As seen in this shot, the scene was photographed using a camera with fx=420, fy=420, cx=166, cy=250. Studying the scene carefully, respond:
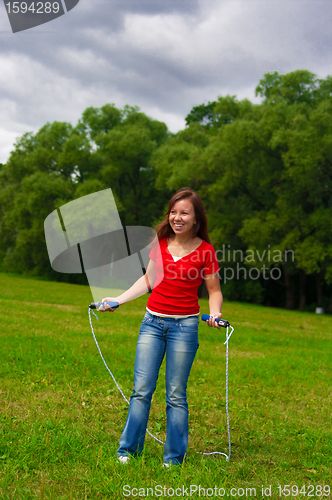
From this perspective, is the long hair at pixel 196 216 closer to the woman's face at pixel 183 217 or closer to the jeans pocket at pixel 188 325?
the woman's face at pixel 183 217

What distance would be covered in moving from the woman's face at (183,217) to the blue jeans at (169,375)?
74 cm

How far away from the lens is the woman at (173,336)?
339 cm

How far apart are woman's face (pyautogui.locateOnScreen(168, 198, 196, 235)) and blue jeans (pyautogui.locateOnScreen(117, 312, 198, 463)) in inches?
29.1

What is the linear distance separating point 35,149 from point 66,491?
39.5 meters

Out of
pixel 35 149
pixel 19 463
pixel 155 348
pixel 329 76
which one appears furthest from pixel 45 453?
pixel 35 149

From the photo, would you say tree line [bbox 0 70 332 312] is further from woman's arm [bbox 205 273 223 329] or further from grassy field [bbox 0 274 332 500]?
woman's arm [bbox 205 273 223 329]

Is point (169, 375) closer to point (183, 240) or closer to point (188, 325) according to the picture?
point (188, 325)

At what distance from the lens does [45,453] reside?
11.5 feet

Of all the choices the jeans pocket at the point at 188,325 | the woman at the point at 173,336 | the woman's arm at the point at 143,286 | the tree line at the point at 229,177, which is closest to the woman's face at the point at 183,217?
the woman at the point at 173,336

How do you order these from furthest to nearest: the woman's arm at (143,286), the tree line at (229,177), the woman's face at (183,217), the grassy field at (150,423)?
the tree line at (229,177) < the woman's arm at (143,286) < the woman's face at (183,217) < the grassy field at (150,423)

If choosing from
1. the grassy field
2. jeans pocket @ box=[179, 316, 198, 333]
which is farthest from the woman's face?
the grassy field

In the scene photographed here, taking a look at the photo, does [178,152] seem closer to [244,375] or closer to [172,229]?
[244,375]

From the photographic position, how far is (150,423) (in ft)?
15.0

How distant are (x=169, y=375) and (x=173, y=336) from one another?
12.6 inches
